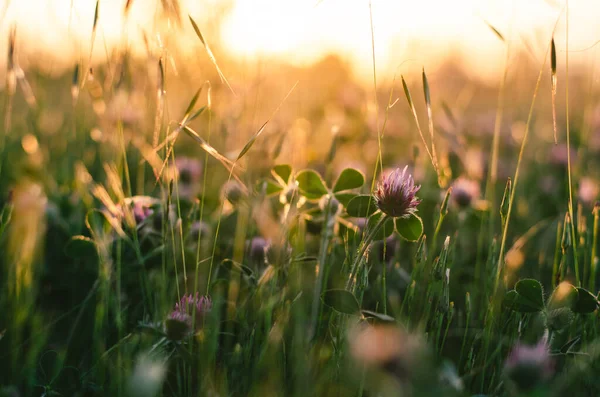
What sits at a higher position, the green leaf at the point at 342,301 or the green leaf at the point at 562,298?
the green leaf at the point at 342,301

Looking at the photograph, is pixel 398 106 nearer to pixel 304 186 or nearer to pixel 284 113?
pixel 284 113

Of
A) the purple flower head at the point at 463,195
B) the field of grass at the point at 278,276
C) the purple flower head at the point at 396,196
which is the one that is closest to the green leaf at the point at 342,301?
the field of grass at the point at 278,276

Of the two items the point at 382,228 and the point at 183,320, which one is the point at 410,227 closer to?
the point at 382,228

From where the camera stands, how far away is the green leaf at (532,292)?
0.96 metres

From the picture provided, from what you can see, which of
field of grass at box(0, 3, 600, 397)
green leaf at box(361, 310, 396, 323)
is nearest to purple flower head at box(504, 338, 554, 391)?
field of grass at box(0, 3, 600, 397)

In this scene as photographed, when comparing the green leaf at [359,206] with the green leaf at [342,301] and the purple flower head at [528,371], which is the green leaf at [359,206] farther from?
the purple flower head at [528,371]

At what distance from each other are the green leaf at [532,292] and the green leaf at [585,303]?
6 cm

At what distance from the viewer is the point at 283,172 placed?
4.37 ft

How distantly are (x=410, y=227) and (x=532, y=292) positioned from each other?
227 mm

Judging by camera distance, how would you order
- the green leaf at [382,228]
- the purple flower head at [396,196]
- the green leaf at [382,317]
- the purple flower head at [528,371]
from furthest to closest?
the green leaf at [382,228], the purple flower head at [396,196], the green leaf at [382,317], the purple flower head at [528,371]

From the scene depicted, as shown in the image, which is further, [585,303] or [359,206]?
[359,206]

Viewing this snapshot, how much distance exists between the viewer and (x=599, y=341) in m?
0.90

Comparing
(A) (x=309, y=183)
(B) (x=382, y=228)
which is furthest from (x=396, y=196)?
(A) (x=309, y=183)

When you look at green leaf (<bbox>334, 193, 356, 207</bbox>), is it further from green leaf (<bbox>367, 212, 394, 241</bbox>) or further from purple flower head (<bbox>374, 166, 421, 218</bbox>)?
purple flower head (<bbox>374, 166, 421, 218</bbox>)
